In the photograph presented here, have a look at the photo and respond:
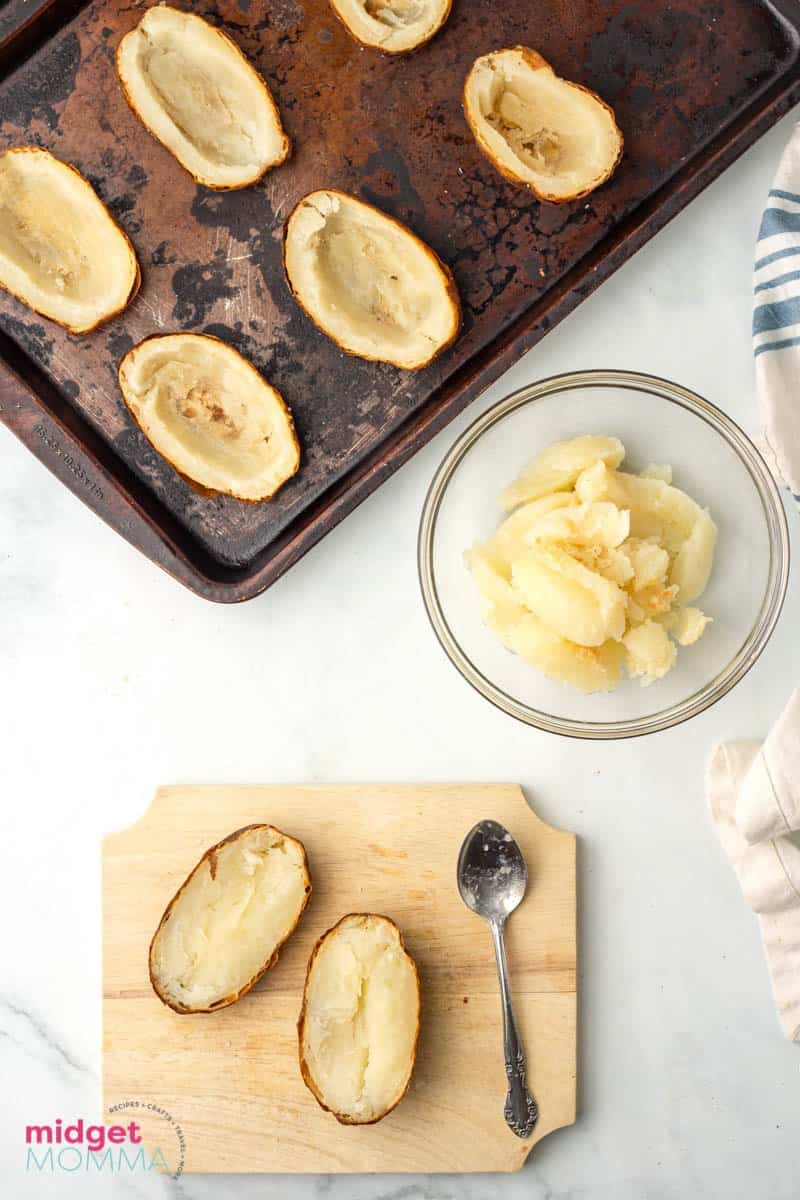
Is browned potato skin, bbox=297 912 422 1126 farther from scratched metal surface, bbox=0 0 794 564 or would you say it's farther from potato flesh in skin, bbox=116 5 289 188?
potato flesh in skin, bbox=116 5 289 188

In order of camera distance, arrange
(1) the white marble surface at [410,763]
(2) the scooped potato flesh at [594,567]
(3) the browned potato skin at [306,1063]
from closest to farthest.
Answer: (2) the scooped potato flesh at [594,567] → (3) the browned potato skin at [306,1063] → (1) the white marble surface at [410,763]

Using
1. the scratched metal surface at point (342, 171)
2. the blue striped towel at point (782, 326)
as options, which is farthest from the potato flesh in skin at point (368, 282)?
the blue striped towel at point (782, 326)

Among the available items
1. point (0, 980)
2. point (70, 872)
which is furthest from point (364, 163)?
point (0, 980)

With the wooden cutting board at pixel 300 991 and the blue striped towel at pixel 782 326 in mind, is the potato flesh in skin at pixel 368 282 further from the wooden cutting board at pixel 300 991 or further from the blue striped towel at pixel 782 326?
the wooden cutting board at pixel 300 991

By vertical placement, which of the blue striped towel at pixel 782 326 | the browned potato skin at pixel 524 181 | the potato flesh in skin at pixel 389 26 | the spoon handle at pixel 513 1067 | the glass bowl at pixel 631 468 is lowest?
the spoon handle at pixel 513 1067

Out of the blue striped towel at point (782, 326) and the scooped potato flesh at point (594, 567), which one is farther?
the blue striped towel at point (782, 326)

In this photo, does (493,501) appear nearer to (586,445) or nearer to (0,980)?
(586,445)
